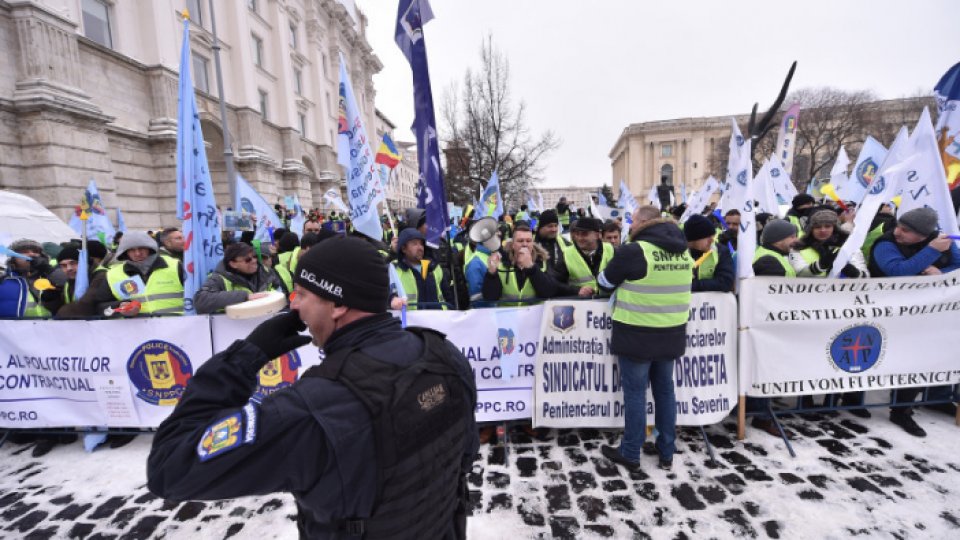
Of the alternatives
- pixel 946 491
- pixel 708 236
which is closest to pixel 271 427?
pixel 708 236

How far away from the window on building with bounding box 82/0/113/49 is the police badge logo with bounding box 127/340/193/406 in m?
17.0

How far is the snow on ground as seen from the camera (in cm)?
295

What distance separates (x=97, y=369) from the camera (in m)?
4.23

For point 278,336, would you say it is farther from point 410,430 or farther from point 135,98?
point 135,98

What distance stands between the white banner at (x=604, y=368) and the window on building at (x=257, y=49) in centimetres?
2992

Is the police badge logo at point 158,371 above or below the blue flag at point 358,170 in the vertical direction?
below

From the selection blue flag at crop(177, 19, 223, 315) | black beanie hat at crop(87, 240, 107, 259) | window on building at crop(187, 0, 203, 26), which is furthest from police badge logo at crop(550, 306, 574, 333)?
window on building at crop(187, 0, 203, 26)

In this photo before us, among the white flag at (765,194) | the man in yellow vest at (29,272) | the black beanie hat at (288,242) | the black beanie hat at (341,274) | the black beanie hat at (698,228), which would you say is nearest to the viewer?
the black beanie hat at (341,274)

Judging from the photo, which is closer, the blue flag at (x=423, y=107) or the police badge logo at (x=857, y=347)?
the blue flag at (x=423, y=107)

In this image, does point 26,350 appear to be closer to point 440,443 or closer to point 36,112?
point 440,443

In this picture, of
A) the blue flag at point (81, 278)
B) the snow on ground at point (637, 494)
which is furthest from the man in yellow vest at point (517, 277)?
the blue flag at point (81, 278)

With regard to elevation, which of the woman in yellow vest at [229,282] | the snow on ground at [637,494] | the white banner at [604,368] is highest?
the woman in yellow vest at [229,282]

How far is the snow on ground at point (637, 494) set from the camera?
2.95m

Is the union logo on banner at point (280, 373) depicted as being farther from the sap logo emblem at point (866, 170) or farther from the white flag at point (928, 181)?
the sap logo emblem at point (866, 170)
